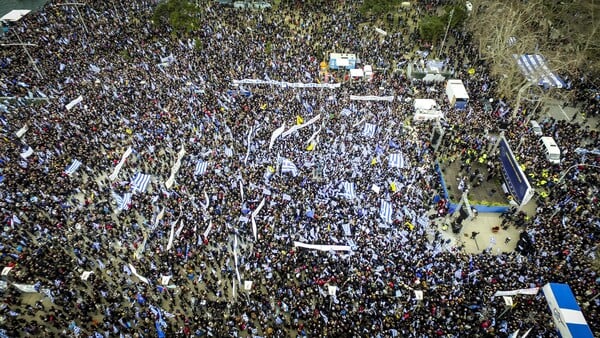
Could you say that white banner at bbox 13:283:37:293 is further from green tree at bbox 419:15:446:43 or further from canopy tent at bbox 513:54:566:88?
green tree at bbox 419:15:446:43

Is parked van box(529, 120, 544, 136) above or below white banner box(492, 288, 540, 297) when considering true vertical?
above

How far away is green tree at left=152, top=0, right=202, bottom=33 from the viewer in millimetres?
39562

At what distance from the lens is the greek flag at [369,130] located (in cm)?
2869

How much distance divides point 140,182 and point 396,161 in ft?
59.9

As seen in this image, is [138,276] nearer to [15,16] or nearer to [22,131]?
[22,131]

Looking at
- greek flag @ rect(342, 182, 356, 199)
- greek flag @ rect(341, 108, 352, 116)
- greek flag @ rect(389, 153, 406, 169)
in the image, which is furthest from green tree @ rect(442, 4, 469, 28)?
greek flag @ rect(342, 182, 356, 199)

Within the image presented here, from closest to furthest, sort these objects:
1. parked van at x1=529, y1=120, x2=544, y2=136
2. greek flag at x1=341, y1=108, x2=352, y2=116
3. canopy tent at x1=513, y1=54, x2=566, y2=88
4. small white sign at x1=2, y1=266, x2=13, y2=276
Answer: small white sign at x1=2, y1=266, x2=13, y2=276 < parked van at x1=529, y1=120, x2=544, y2=136 < canopy tent at x1=513, y1=54, x2=566, y2=88 < greek flag at x1=341, y1=108, x2=352, y2=116

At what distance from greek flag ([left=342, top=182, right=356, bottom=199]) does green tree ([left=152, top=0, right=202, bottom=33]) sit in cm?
2775

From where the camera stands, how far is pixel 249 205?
23250 mm

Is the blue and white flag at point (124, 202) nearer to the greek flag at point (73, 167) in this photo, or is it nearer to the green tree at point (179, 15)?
the greek flag at point (73, 167)


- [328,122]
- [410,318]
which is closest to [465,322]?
[410,318]

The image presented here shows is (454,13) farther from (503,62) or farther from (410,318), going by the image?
(410,318)

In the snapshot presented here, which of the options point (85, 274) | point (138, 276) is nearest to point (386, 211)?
point (138, 276)

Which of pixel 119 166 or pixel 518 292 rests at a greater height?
pixel 518 292
